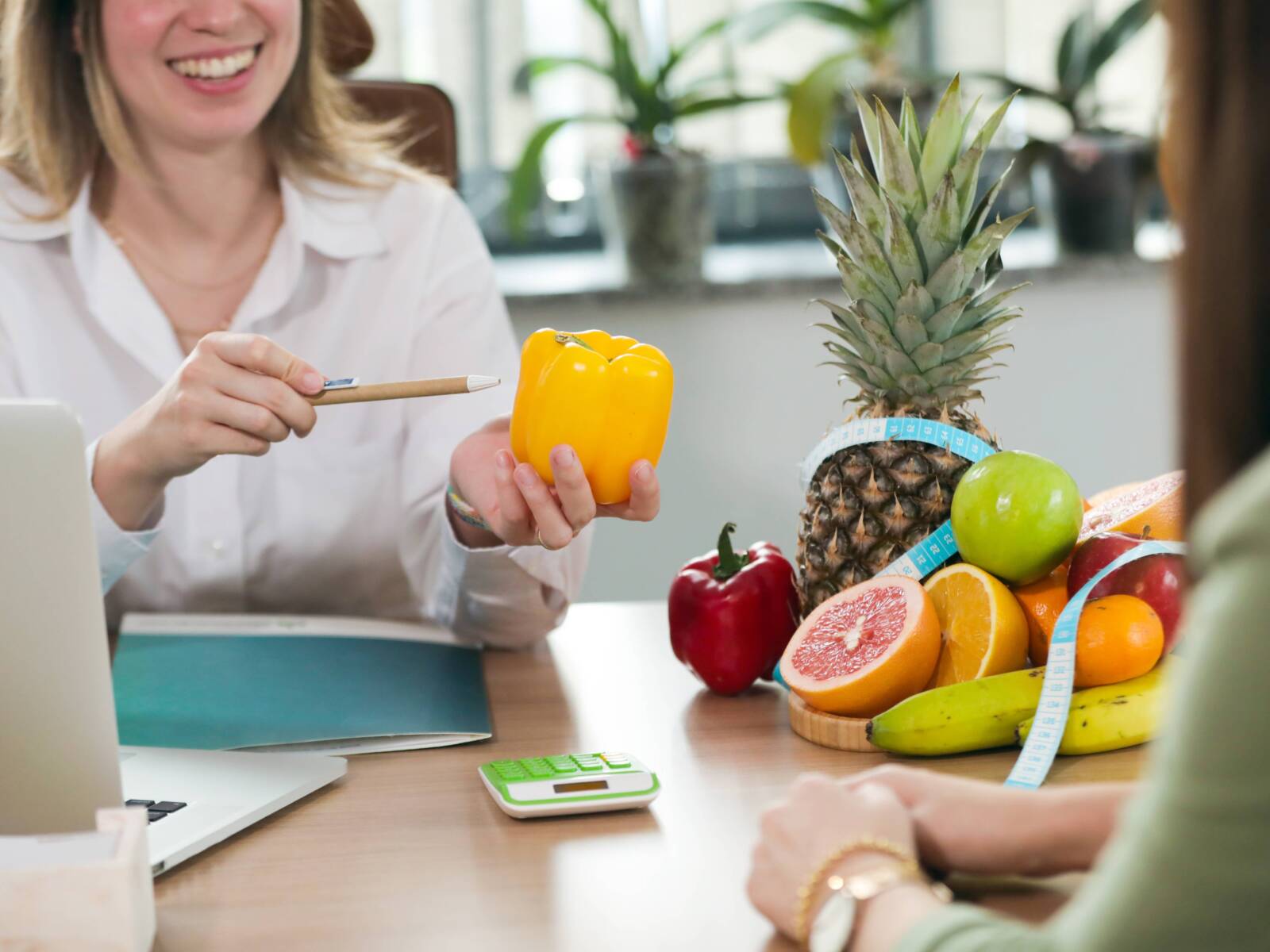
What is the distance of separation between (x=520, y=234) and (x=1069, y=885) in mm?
2048

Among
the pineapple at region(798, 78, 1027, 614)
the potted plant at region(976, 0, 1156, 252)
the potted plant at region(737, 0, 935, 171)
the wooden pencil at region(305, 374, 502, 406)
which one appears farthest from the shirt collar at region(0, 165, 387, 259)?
the potted plant at region(976, 0, 1156, 252)

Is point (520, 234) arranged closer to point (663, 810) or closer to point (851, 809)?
point (663, 810)

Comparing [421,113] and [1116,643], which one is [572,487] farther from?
[421,113]

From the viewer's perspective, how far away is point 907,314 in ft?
3.69

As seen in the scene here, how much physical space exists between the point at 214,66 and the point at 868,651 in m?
1.03

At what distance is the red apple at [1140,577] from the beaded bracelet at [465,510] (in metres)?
0.56

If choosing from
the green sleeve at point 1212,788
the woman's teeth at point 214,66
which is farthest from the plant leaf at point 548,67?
the green sleeve at point 1212,788

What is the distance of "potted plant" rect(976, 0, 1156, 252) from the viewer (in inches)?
103

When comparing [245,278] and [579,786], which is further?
[245,278]

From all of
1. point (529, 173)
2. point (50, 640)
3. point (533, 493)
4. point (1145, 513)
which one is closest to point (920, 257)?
point (1145, 513)

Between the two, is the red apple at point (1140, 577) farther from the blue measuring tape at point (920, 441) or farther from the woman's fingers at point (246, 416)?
the woman's fingers at point (246, 416)

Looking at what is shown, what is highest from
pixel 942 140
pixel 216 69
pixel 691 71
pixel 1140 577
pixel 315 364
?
pixel 691 71

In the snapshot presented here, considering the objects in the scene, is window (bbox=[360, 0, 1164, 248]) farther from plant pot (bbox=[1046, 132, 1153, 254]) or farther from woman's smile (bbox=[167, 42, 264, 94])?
woman's smile (bbox=[167, 42, 264, 94])

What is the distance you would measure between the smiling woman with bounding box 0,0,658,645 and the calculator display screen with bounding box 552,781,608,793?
0.51 meters
